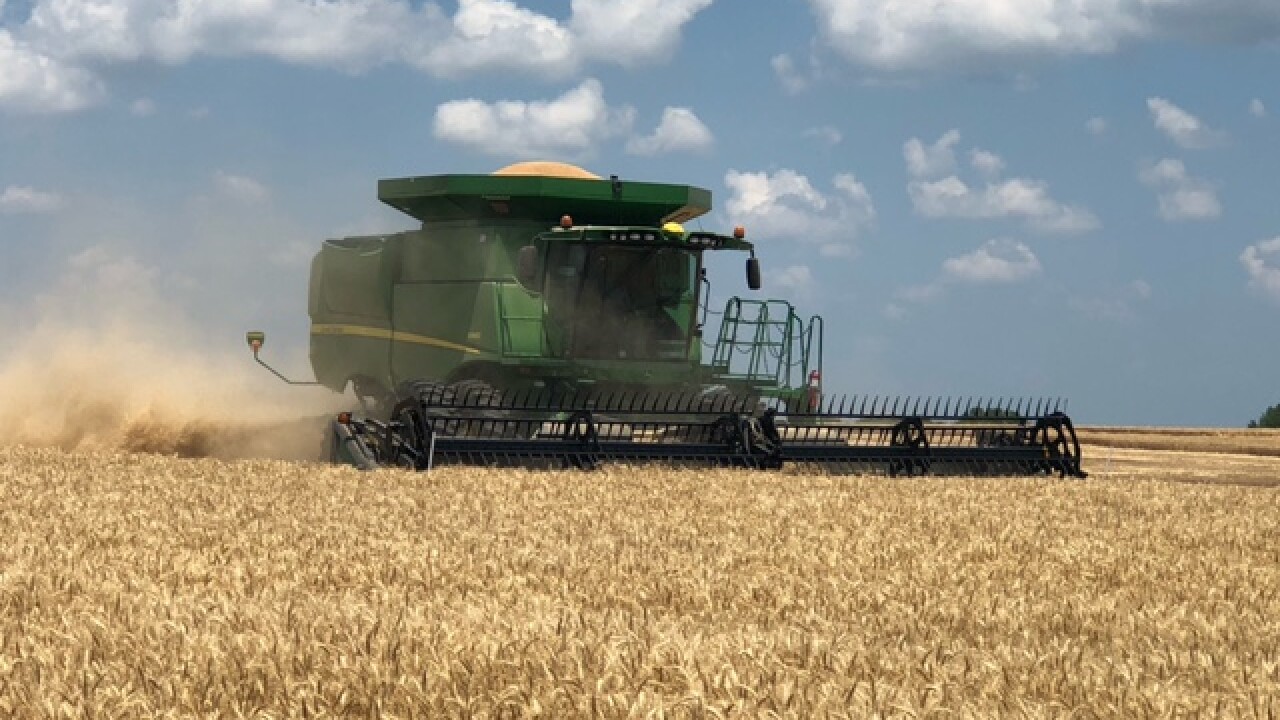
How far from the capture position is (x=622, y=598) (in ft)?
21.2

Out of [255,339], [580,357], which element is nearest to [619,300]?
[580,357]

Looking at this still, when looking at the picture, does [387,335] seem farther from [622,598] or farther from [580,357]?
[622,598]

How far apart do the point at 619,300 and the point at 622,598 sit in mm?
9042

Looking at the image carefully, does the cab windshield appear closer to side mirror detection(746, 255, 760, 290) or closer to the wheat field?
side mirror detection(746, 255, 760, 290)

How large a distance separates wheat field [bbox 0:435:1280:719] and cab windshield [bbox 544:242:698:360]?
2.98 m

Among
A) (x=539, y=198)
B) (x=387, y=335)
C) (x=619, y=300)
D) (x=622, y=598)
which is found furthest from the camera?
(x=387, y=335)

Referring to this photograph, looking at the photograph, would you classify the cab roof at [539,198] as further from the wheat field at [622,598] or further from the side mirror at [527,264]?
the wheat field at [622,598]

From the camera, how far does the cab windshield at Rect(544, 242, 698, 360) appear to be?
15.1 meters

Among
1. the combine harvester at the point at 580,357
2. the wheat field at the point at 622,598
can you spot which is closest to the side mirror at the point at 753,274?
the combine harvester at the point at 580,357

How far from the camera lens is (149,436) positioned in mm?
19141

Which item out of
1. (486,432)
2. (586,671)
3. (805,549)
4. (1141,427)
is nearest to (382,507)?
(805,549)

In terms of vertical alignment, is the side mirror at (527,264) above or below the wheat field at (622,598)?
above

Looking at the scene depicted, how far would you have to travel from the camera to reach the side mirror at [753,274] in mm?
15258

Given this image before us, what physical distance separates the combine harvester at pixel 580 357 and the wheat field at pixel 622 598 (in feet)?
3.84
